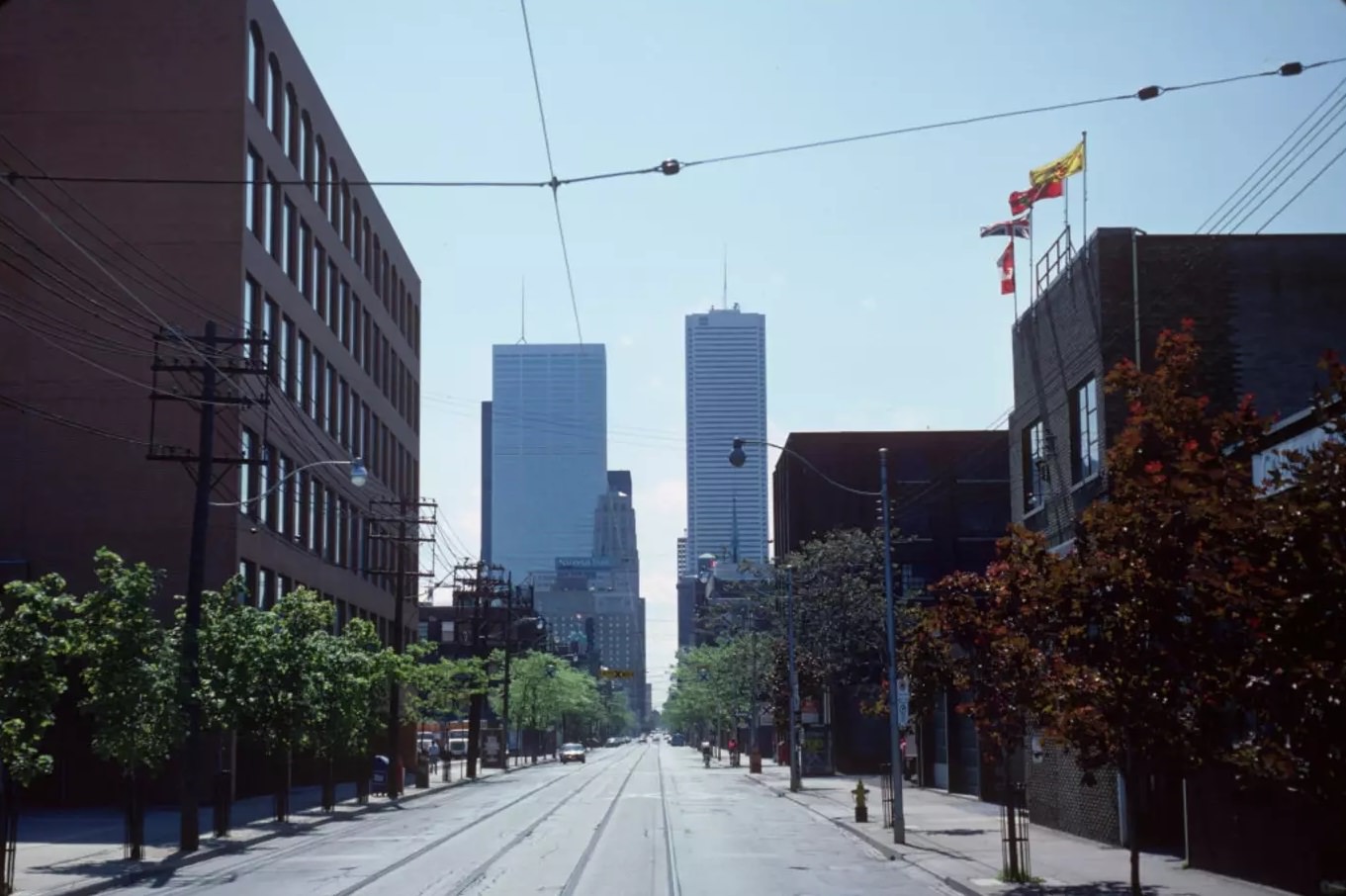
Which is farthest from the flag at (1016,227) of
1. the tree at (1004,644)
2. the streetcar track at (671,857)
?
the streetcar track at (671,857)

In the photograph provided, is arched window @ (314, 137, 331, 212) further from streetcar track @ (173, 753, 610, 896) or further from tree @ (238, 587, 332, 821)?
tree @ (238, 587, 332, 821)

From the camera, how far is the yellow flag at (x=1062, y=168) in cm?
3228

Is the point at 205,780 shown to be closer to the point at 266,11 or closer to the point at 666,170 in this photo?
the point at 266,11

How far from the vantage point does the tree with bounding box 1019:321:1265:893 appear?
18.3 meters

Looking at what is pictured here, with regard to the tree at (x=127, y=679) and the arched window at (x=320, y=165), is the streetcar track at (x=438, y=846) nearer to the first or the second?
the tree at (x=127, y=679)

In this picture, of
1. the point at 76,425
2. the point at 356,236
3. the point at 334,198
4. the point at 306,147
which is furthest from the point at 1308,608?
the point at 356,236

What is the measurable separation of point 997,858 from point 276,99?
140 ft

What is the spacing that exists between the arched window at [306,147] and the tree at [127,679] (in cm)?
3497

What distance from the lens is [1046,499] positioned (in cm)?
3719

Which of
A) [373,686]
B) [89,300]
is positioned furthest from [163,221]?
[373,686]

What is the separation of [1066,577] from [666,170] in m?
7.26

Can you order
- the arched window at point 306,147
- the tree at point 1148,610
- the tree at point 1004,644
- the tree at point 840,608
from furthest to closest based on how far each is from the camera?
→ 1. the tree at point 840,608
2. the arched window at point 306,147
3. the tree at point 1004,644
4. the tree at point 1148,610

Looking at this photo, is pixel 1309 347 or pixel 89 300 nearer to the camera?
pixel 1309 347

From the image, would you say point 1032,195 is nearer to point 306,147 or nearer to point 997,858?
point 997,858
